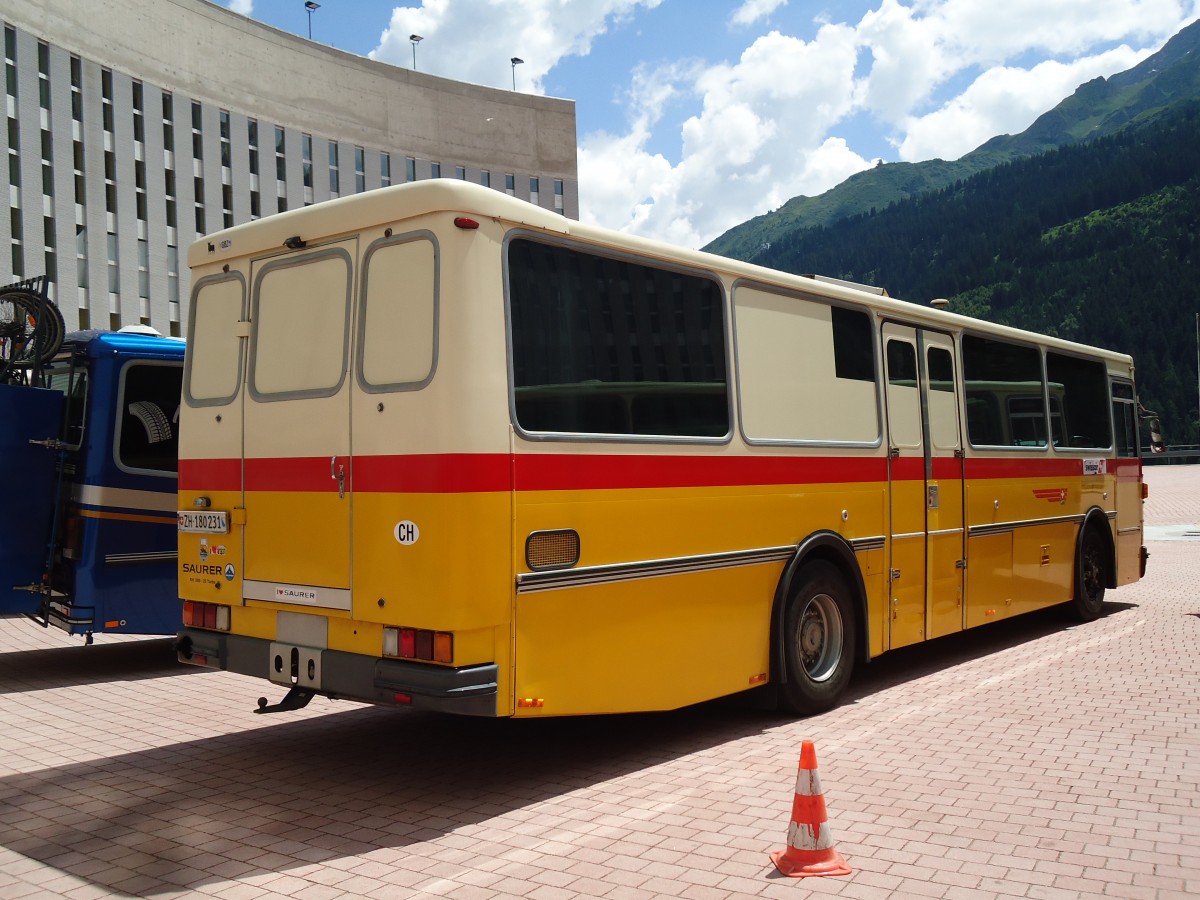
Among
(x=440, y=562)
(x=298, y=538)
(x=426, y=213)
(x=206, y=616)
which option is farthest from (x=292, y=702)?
(x=426, y=213)

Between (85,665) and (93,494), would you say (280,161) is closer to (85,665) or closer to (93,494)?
(85,665)

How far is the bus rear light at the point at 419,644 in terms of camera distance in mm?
5496

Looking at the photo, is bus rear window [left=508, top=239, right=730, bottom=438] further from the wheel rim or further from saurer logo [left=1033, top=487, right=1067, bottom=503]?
saurer logo [left=1033, top=487, right=1067, bottom=503]

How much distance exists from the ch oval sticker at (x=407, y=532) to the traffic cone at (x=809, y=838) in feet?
6.92

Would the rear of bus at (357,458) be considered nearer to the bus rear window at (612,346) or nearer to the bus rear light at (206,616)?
the bus rear light at (206,616)

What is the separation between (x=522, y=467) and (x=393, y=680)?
1229 mm

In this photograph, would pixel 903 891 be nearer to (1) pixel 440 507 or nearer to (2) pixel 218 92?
(1) pixel 440 507

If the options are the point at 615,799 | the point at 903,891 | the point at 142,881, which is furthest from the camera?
the point at 615,799

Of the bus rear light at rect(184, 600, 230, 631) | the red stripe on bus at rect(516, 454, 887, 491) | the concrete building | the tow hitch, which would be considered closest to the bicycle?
the bus rear light at rect(184, 600, 230, 631)

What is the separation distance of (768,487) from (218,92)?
55327 mm

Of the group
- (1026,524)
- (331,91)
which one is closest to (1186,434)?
(331,91)

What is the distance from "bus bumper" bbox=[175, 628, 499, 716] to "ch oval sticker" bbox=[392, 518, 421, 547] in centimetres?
60

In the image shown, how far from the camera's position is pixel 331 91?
201 feet

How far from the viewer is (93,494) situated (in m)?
9.39
